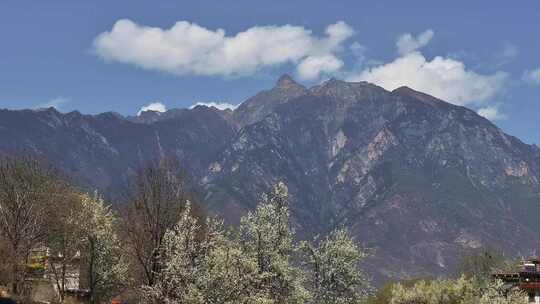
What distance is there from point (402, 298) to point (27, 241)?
90.7 meters

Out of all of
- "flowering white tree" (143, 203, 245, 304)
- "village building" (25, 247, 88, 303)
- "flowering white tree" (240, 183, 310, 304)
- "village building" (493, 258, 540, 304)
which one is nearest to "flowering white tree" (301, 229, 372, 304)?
"flowering white tree" (240, 183, 310, 304)

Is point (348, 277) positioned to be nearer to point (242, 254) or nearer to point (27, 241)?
point (242, 254)

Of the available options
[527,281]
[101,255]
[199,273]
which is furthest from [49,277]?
[527,281]

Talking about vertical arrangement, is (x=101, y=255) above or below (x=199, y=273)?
above

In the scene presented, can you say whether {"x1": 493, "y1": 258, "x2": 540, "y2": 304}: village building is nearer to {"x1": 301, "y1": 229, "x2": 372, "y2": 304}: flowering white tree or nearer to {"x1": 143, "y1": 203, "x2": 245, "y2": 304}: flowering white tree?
{"x1": 301, "y1": 229, "x2": 372, "y2": 304}: flowering white tree

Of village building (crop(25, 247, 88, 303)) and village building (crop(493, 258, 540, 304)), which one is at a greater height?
village building (crop(25, 247, 88, 303))

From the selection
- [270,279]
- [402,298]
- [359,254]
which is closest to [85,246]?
[270,279]

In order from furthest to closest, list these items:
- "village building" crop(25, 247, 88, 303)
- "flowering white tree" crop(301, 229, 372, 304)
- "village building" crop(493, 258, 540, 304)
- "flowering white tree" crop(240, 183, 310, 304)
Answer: "village building" crop(493, 258, 540, 304)
"village building" crop(25, 247, 88, 303)
"flowering white tree" crop(301, 229, 372, 304)
"flowering white tree" crop(240, 183, 310, 304)

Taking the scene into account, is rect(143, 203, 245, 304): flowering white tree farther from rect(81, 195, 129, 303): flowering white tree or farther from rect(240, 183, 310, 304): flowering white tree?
rect(81, 195, 129, 303): flowering white tree

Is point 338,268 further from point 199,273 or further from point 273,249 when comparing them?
point 199,273

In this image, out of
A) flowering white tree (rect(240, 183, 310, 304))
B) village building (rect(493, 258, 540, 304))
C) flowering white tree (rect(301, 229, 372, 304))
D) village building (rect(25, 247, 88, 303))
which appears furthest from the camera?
village building (rect(493, 258, 540, 304))

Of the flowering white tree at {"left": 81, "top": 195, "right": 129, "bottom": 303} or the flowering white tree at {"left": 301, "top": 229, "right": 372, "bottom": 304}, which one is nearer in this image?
the flowering white tree at {"left": 301, "top": 229, "right": 372, "bottom": 304}

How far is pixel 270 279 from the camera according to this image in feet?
177

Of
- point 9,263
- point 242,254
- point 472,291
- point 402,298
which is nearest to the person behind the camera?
point 242,254
